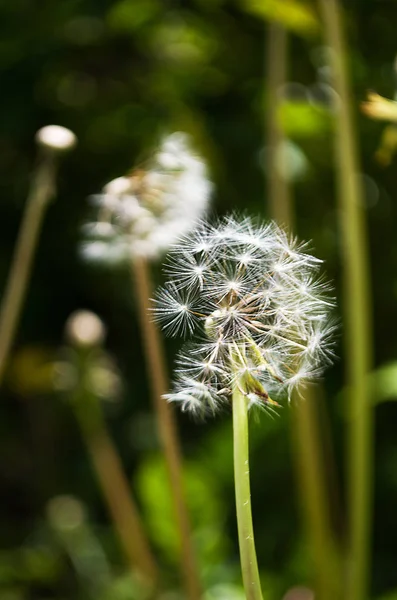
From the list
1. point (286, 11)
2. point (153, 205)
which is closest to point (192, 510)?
point (153, 205)

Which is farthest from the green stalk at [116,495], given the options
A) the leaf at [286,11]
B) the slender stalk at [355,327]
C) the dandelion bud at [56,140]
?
the leaf at [286,11]

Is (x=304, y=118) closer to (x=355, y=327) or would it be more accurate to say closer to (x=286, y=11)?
(x=286, y=11)

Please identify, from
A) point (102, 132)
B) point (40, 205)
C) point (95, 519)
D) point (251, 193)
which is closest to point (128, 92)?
point (102, 132)

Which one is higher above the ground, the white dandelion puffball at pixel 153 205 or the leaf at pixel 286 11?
the leaf at pixel 286 11

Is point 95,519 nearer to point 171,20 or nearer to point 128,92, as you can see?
point 128,92

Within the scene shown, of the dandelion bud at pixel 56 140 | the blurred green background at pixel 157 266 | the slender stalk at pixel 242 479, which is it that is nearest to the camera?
the slender stalk at pixel 242 479

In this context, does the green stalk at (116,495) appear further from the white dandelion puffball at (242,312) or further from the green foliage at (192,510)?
the white dandelion puffball at (242,312)
